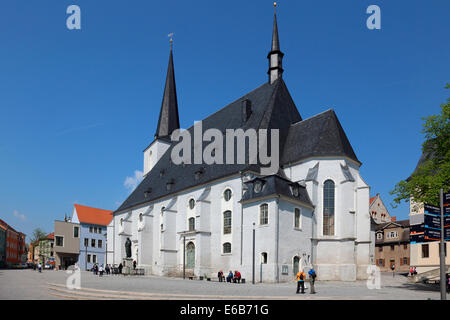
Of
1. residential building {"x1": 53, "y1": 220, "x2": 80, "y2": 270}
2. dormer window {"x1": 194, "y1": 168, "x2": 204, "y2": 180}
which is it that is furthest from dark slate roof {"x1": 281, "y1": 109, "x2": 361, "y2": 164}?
residential building {"x1": 53, "y1": 220, "x2": 80, "y2": 270}

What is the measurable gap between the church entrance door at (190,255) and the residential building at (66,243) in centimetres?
3663

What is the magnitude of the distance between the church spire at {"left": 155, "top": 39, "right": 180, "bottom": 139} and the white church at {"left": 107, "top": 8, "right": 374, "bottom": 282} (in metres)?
15.2

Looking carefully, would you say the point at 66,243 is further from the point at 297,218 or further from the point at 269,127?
the point at 297,218

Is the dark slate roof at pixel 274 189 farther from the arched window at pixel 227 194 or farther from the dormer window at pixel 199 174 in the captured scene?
the dormer window at pixel 199 174

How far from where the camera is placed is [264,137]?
3912cm

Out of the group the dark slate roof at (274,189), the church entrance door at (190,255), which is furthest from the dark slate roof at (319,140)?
the church entrance door at (190,255)

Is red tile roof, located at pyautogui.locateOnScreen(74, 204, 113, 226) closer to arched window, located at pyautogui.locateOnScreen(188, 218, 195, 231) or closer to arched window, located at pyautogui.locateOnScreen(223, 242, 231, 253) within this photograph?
arched window, located at pyautogui.locateOnScreen(188, 218, 195, 231)

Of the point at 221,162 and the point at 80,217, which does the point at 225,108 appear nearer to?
the point at 221,162

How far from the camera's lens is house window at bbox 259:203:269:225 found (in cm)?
3325

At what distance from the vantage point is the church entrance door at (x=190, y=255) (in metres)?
40.9
